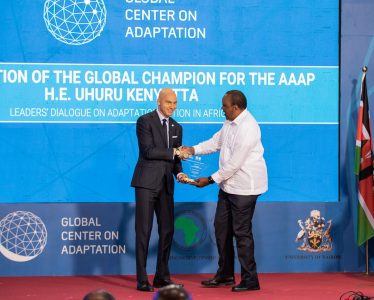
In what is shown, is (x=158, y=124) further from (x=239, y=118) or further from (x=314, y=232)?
(x=314, y=232)

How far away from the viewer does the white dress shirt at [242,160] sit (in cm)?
598

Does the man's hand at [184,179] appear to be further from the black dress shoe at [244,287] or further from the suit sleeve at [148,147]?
the black dress shoe at [244,287]

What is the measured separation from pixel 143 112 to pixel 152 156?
3.94 ft

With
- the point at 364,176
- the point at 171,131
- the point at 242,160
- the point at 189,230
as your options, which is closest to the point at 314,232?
the point at 364,176

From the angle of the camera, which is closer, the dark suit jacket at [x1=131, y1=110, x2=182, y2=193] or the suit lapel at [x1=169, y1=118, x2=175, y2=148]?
the dark suit jacket at [x1=131, y1=110, x2=182, y2=193]

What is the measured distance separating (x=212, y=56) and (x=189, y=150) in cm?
131

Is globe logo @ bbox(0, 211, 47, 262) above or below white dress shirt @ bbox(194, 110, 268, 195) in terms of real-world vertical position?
below

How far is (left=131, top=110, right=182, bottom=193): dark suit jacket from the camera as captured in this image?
607 cm

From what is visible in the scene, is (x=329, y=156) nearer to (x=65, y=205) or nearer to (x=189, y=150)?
(x=189, y=150)

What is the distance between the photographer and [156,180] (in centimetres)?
609

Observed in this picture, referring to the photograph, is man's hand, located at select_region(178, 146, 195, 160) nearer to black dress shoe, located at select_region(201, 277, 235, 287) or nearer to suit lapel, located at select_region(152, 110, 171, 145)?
suit lapel, located at select_region(152, 110, 171, 145)

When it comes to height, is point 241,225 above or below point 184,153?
below

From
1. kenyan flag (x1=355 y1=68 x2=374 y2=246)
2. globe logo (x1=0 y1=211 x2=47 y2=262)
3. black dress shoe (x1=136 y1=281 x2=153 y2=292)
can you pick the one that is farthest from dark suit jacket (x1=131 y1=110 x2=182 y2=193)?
kenyan flag (x1=355 y1=68 x2=374 y2=246)

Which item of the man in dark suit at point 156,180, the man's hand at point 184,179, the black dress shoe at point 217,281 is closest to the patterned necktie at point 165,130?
the man in dark suit at point 156,180
